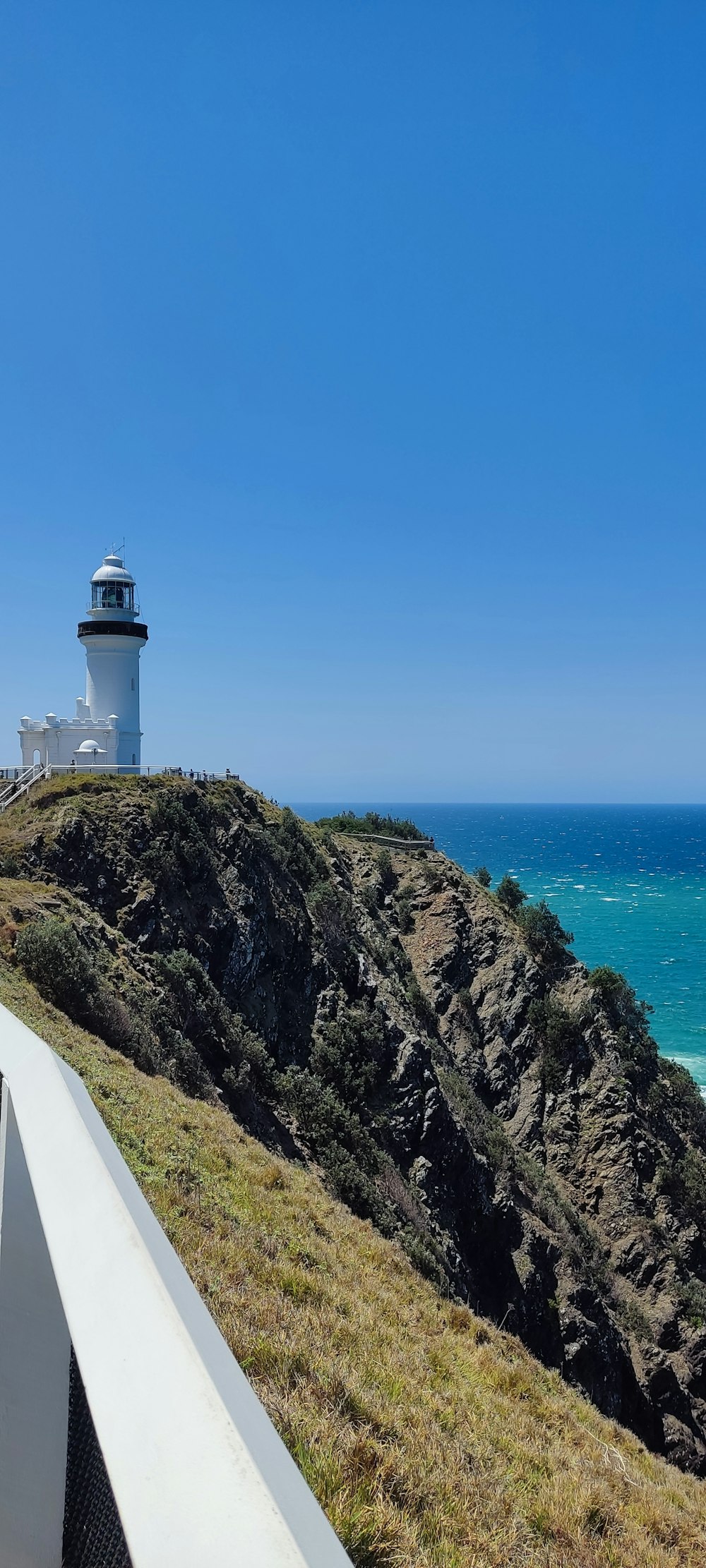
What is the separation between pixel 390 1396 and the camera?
18.2ft

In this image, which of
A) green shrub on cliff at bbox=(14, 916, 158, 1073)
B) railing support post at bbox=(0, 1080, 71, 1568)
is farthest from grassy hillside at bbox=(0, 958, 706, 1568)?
green shrub on cliff at bbox=(14, 916, 158, 1073)

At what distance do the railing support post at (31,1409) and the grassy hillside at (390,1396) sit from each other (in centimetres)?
249

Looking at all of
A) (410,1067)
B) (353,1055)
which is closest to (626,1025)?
(410,1067)

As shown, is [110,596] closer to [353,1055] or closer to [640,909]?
[353,1055]

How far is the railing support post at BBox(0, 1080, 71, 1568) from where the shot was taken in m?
1.65

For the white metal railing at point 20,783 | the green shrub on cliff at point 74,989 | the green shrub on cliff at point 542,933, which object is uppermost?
the white metal railing at point 20,783

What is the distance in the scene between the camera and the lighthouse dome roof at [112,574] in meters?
37.0

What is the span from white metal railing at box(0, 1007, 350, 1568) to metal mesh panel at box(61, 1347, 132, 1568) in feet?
0.10

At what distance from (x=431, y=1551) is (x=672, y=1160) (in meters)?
30.6

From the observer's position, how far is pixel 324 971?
27578 millimetres

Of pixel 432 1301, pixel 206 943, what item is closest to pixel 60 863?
pixel 206 943

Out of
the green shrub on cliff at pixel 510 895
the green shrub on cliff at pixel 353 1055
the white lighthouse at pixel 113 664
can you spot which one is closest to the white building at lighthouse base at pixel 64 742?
the white lighthouse at pixel 113 664

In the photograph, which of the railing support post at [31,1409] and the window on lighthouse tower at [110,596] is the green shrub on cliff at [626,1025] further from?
the railing support post at [31,1409]

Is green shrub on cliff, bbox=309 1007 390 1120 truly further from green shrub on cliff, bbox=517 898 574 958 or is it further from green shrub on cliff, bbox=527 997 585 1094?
green shrub on cliff, bbox=517 898 574 958
